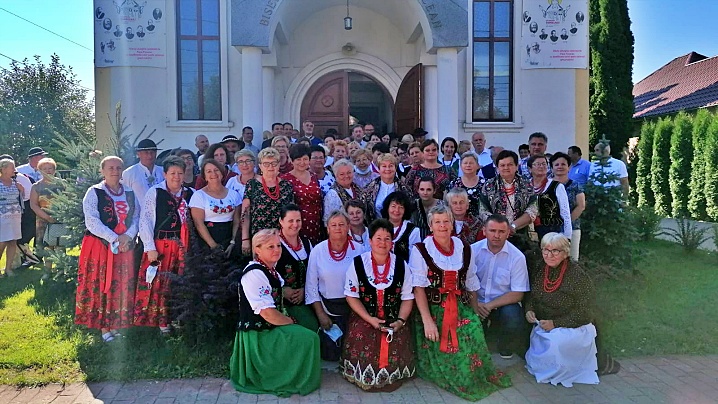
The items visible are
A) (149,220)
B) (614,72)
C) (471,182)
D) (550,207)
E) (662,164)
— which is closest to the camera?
(149,220)

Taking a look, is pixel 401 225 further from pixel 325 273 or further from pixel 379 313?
pixel 379 313

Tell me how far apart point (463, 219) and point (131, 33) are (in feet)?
25.7

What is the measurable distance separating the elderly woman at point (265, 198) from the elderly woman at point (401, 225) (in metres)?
0.88

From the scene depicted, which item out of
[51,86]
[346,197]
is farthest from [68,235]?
[51,86]

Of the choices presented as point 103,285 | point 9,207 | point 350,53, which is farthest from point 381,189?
point 350,53

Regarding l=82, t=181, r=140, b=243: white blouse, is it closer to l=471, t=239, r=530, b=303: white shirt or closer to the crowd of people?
the crowd of people

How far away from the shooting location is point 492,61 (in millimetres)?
11070

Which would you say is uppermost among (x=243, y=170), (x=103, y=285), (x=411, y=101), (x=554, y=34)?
(x=554, y=34)

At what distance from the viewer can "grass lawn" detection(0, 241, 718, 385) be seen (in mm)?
4656

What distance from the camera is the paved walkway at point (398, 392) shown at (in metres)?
4.13

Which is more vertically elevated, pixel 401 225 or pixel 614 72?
pixel 614 72

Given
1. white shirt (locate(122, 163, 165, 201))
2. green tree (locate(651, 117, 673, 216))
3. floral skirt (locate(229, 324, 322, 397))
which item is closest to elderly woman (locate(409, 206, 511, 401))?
floral skirt (locate(229, 324, 322, 397))

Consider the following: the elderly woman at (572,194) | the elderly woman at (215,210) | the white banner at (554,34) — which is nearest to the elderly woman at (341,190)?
the elderly woman at (215,210)

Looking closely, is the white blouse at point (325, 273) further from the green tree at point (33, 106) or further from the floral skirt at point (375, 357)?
the green tree at point (33, 106)
